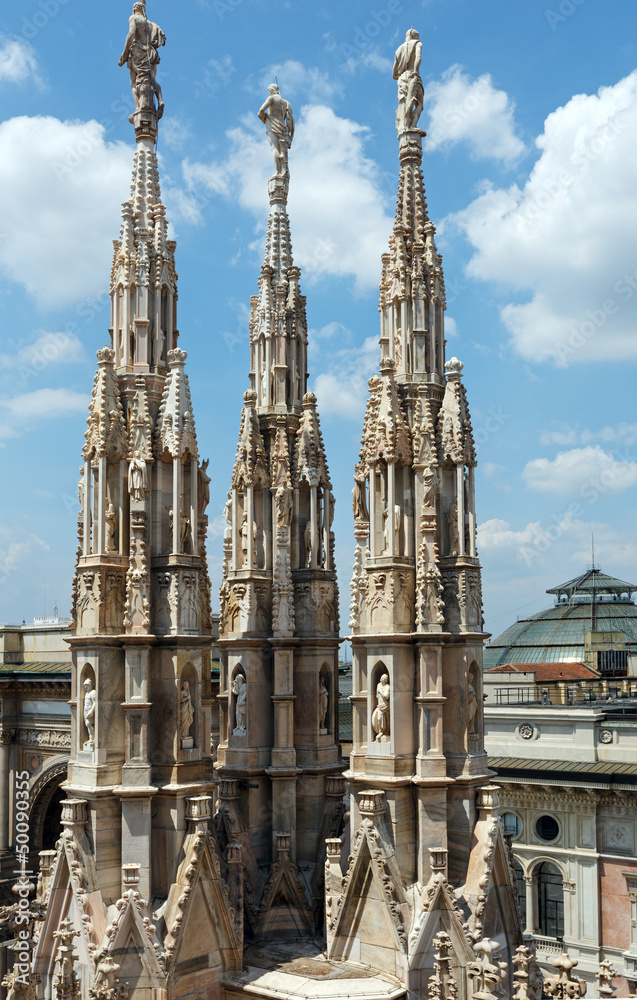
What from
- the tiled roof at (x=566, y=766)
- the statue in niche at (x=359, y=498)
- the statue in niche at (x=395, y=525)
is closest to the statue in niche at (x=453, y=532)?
the statue in niche at (x=395, y=525)

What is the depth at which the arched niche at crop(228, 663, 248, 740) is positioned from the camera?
2558 centimetres

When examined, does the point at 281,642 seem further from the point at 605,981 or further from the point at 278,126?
the point at 278,126

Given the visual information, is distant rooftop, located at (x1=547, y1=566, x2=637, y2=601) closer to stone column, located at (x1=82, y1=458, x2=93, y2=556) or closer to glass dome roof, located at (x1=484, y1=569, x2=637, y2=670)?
glass dome roof, located at (x1=484, y1=569, x2=637, y2=670)

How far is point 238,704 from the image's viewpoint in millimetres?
25750

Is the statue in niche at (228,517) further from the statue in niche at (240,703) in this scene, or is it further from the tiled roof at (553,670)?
the tiled roof at (553,670)

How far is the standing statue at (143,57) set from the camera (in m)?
24.8

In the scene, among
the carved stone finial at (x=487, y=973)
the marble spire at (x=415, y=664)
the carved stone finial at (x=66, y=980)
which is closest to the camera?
the carved stone finial at (x=487, y=973)

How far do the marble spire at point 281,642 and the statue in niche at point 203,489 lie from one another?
2.48 metres

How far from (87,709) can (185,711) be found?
2.18 meters

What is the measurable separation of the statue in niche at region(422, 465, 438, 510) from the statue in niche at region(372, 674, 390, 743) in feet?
13.2

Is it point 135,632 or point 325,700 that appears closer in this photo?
point 135,632

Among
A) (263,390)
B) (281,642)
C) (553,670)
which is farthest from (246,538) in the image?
(553,670)

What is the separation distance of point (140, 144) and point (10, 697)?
30354 mm

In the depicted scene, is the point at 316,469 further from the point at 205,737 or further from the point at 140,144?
the point at 140,144
